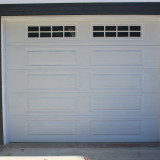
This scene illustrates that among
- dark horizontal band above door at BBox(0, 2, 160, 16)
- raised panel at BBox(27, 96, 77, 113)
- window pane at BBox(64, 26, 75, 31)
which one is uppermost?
dark horizontal band above door at BBox(0, 2, 160, 16)

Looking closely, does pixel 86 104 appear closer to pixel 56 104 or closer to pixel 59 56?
pixel 56 104

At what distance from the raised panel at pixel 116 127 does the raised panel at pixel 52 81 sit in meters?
A: 0.94

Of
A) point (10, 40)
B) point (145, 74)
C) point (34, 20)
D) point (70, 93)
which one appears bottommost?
point (70, 93)

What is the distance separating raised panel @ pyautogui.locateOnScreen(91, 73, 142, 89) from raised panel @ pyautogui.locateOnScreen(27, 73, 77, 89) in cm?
43

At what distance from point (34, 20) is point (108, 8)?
148 centimetres

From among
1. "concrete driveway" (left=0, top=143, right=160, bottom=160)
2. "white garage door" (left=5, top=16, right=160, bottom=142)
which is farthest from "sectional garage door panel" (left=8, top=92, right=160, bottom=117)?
"concrete driveway" (left=0, top=143, right=160, bottom=160)

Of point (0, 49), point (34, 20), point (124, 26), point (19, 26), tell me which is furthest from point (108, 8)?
point (0, 49)

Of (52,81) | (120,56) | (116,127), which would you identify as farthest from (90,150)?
(120,56)

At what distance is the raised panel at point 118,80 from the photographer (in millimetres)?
5137

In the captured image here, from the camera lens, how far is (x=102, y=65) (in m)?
5.13

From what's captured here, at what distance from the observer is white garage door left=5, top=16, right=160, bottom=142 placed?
16.8 ft

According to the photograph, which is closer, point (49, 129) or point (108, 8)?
point (108, 8)

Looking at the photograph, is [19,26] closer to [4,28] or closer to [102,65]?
[4,28]

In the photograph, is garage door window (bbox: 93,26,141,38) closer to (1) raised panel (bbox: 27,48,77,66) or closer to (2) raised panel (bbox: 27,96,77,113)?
(1) raised panel (bbox: 27,48,77,66)
